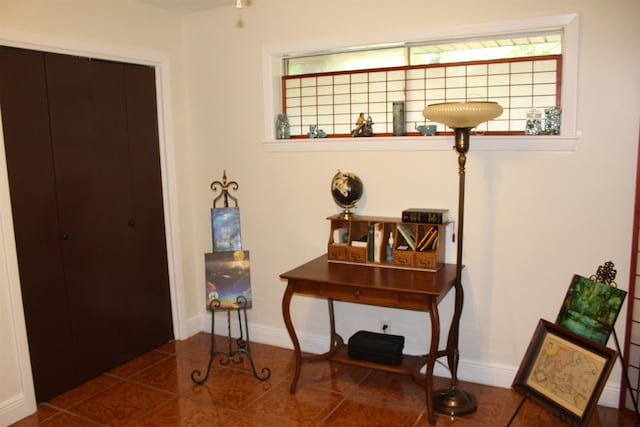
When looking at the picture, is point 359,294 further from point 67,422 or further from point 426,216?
point 67,422

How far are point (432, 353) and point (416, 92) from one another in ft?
5.45

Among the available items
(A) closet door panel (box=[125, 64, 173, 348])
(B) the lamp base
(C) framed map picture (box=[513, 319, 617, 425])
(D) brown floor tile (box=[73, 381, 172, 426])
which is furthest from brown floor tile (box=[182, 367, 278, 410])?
(C) framed map picture (box=[513, 319, 617, 425])

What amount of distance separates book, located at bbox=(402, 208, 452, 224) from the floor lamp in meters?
0.19

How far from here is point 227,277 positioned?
3486 millimetres

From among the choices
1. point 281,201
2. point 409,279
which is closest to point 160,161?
point 281,201

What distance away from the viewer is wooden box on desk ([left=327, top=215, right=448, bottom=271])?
310 cm

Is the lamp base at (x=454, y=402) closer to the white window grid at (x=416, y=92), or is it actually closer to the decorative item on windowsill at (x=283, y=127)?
the white window grid at (x=416, y=92)

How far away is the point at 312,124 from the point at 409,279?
145 centimetres

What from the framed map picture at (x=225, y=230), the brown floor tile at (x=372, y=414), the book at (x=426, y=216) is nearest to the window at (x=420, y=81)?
the book at (x=426, y=216)

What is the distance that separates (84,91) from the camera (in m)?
3.31

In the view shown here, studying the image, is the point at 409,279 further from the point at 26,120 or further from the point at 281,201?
the point at 26,120

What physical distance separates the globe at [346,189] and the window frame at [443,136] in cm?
25

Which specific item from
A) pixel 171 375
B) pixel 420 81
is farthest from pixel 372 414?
pixel 420 81

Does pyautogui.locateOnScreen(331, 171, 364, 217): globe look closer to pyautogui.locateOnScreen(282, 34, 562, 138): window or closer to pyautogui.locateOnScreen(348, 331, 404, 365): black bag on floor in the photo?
pyautogui.locateOnScreen(282, 34, 562, 138): window
